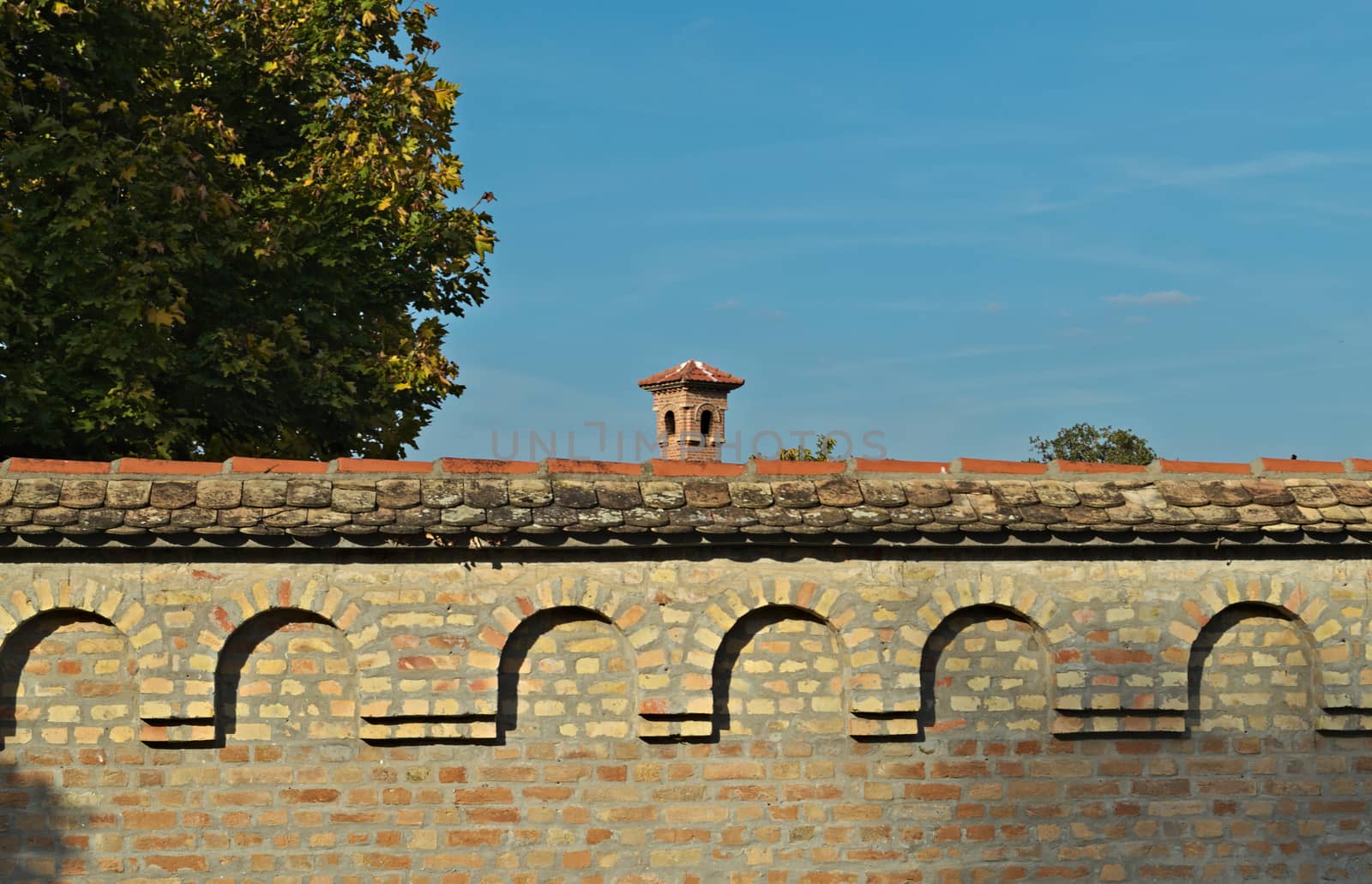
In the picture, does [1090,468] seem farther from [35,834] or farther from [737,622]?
[35,834]

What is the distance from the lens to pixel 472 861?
7.55 meters

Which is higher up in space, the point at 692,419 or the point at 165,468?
the point at 692,419

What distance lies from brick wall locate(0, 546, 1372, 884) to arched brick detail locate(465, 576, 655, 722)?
0.05 ft

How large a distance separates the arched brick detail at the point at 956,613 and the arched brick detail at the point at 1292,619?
0.63m

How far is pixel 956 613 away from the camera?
25.8 feet

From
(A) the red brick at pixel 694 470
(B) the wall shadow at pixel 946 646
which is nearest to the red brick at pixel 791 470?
(A) the red brick at pixel 694 470

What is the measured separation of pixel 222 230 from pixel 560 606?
41.8 ft

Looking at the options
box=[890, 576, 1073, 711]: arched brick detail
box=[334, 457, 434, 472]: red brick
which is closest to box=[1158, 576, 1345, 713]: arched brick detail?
box=[890, 576, 1073, 711]: arched brick detail

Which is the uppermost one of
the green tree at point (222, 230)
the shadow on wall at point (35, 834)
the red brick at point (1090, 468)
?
the green tree at point (222, 230)

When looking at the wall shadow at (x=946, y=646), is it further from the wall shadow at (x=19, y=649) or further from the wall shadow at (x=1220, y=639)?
the wall shadow at (x=19, y=649)

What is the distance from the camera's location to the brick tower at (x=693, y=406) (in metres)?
44.2

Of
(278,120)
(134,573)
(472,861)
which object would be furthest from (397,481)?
(278,120)

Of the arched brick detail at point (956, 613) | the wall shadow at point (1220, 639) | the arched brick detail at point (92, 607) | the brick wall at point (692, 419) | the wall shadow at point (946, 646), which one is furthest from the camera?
the brick wall at point (692, 419)

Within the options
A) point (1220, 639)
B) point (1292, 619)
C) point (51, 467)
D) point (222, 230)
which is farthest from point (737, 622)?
point (222, 230)
